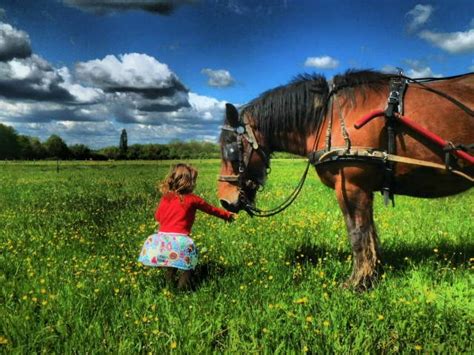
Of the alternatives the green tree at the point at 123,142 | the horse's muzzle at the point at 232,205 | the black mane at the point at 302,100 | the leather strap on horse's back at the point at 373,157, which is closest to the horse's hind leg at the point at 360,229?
the leather strap on horse's back at the point at 373,157

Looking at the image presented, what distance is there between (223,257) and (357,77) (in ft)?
9.31

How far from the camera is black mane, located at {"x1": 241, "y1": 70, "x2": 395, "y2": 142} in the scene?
4.39 meters

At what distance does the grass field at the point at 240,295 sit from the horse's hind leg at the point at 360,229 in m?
0.19

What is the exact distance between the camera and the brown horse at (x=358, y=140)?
4.01 m

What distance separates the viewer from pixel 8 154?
103 metres

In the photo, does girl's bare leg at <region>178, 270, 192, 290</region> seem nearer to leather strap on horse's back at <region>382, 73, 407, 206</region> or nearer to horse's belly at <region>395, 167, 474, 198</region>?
leather strap on horse's back at <region>382, 73, 407, 206</region>

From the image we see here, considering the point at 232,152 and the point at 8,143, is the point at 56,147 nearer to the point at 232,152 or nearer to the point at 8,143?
A: the point at 8,143

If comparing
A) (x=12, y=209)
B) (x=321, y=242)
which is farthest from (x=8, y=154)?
(x=321, y=242)

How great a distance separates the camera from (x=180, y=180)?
14.2 feet

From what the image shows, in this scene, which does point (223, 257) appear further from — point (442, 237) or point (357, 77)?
point (442, 237)

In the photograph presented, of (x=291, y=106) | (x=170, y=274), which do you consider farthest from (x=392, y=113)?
(x=170, y=274)

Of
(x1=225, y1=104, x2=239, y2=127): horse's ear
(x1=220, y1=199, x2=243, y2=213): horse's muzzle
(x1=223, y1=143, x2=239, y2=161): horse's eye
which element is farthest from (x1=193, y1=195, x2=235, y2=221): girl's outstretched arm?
(x1=225, y1=104, x2=239, y2=127): horse's ear

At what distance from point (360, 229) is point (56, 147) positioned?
10670 centimetres

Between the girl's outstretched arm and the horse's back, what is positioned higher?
the horse's back
